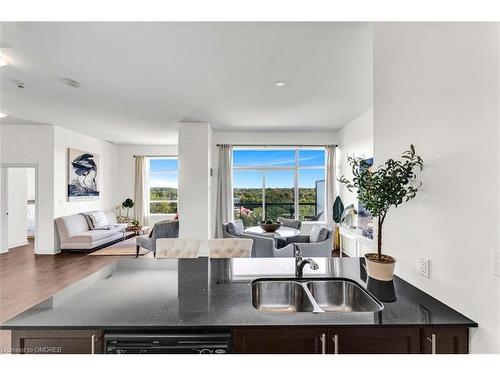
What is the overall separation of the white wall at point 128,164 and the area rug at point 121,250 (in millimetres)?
1402

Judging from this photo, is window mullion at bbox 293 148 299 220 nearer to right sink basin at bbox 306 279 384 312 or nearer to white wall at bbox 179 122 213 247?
white wall at bbox 179 122 213 247

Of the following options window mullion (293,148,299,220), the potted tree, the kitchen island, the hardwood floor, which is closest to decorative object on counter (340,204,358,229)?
window mullion (293,148,299,220)

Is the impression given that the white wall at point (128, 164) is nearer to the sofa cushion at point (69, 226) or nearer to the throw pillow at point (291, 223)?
the sofa cushion at point (69, 226)

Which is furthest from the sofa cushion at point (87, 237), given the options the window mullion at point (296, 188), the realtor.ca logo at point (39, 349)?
the realtor.ca logo at point (39, 349)

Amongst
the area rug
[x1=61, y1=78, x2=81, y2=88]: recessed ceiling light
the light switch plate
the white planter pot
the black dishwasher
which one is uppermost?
[x1=61, y1=78, x2=81, y2=88]: recessed ceiling light

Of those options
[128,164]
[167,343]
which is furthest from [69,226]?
[167,343]

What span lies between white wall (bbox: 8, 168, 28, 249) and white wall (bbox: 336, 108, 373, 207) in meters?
7.47

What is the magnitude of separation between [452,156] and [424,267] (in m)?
0.61

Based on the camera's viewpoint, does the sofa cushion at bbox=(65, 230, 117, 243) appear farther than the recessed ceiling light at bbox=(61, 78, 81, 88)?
Yes

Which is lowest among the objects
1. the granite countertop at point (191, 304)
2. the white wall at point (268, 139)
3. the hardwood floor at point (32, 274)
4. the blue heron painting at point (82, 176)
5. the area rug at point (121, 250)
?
the area rug at point (121, 250)

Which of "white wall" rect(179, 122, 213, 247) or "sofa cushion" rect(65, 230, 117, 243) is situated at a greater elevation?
"white wall" rect(179, 122, 213, 247)

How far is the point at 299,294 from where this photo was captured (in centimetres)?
155

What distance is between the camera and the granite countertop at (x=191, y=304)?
1.03m

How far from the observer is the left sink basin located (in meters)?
1.56
